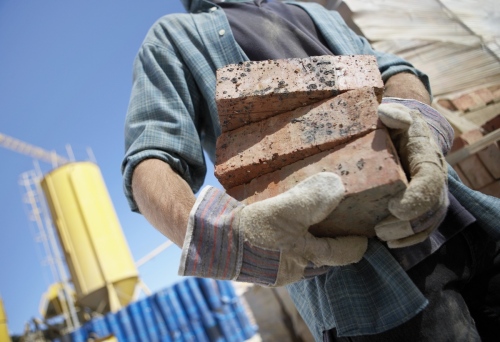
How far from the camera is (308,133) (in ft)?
3.56

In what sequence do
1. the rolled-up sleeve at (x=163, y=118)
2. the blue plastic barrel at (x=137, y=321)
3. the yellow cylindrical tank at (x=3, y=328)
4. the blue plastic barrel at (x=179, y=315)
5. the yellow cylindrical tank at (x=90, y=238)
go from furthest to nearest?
the yellow cylindrical tank at (x=90, y=238), the blue plastic barrel at (x=137, y=321), the blue plastic barrel at (x=179, y=315), the yellow cylindrical tank at (x=3, y=328), the rolled-up sleeve at (x=163, y=118)

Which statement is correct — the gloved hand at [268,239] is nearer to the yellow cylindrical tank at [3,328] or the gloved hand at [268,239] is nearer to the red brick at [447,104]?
the red brick at [447,104]

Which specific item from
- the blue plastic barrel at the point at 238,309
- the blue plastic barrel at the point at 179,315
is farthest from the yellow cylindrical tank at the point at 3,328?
the blue plastic barrel at the point at 238,309

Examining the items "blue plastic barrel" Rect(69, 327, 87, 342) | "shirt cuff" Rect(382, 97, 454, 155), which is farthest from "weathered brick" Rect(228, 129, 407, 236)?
"blue plastic barrel" Rect(69, 327, 87, 342)

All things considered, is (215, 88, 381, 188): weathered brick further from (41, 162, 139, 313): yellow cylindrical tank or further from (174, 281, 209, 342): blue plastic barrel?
(41, 162, 139, 313): yellow cylindrical tank

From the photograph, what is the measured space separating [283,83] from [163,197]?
498mm

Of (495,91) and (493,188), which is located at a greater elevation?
(495,91)

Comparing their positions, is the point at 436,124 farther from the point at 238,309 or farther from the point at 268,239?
the point at 238,309

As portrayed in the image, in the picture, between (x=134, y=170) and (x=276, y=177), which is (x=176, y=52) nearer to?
(x=134, y=170)

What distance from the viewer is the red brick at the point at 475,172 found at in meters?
2.47

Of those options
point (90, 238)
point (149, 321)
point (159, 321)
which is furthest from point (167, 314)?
point (90, 238)

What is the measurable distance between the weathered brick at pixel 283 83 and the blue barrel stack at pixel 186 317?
6.72 metres

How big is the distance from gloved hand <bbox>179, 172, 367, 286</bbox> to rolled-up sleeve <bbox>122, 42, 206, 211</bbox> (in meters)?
0.43

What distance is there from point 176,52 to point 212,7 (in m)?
0.33
